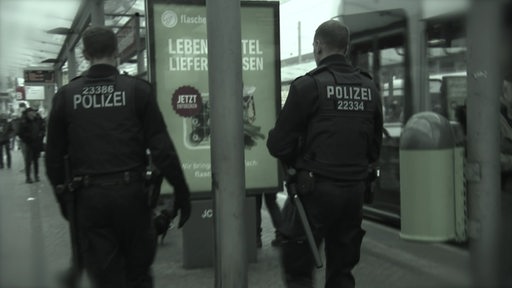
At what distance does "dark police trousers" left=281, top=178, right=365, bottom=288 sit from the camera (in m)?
3.12

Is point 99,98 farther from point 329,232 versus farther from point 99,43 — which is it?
point 329,232

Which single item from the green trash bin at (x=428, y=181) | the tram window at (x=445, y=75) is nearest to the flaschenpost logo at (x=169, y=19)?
the green trash bin at (x=428, y=181)

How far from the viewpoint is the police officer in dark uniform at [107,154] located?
2.90 meters

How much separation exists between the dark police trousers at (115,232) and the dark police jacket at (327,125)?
31.7 inches

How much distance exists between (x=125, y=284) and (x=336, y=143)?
1348mm

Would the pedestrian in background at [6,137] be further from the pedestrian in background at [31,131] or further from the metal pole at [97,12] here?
the metal pole at [97,12]

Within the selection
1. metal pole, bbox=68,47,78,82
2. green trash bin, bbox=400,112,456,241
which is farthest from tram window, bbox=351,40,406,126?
metal pole, bbox=68,47,78,82

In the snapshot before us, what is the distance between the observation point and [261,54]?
16.3 ft

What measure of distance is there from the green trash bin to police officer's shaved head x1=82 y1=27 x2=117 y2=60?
204 cm

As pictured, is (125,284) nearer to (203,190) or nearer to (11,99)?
(11,99)

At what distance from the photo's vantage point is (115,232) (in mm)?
2959

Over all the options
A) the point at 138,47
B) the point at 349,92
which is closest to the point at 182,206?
the point at 349,92

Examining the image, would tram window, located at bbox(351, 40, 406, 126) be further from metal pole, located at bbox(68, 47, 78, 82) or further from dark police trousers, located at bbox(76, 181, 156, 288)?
dark police trousers, located at bbox(76, 181, 156, 288)

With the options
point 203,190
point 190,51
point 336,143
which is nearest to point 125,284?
point 336,143
